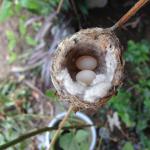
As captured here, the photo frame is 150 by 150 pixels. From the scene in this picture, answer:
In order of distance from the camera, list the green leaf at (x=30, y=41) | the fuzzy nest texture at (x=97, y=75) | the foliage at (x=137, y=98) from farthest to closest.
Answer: the green leaf at (x=30, y=41)
the foliage at (x=137, y=98)
the fuzzy nest texture at (x=97, y=75)

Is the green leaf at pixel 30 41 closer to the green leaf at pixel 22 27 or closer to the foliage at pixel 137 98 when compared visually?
the green leaf at pixel 22 27

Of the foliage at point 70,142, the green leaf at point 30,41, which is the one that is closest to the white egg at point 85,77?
the foliage at point 70,142

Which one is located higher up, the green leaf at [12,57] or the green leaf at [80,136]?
the green leaf at [12,57]

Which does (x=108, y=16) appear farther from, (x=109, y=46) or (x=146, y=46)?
(x=109, y=46)

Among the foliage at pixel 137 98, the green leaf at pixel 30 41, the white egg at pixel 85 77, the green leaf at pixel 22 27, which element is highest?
the green leaf at pixel 22 27

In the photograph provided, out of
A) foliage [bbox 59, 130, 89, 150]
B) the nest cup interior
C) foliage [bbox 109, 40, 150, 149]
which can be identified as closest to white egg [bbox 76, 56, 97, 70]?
the nest cup interior

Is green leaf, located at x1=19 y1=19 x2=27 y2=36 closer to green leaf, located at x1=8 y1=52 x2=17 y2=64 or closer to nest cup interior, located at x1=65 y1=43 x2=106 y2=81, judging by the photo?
green leaf, located at x1=8 y1=52 x2=17 y2=64

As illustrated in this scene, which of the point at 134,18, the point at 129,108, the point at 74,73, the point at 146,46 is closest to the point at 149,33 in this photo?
the point at 134,18
